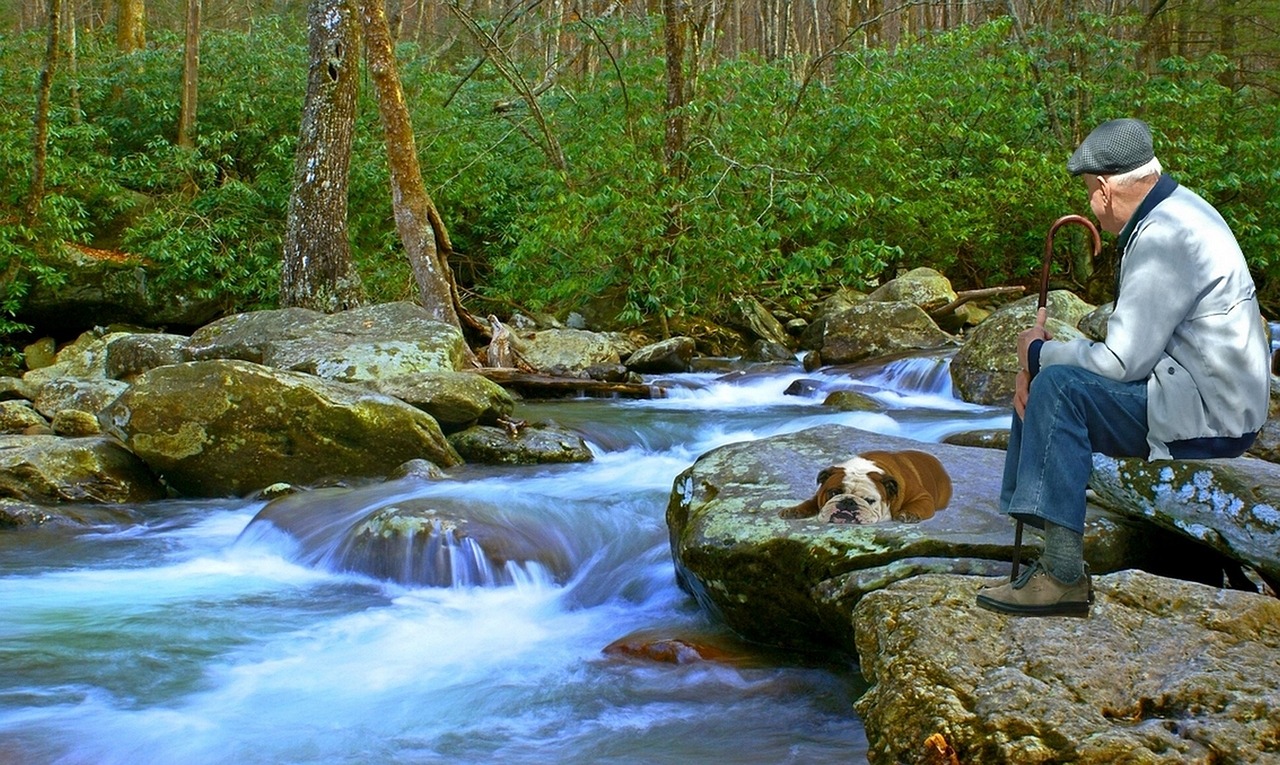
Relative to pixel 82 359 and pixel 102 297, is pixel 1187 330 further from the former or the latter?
pixel 102 297

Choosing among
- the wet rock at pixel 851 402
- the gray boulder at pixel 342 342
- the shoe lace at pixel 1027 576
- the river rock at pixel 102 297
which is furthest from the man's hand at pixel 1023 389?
the river rock at pixel 102 297

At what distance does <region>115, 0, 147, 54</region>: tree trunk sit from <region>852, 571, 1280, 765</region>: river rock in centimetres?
2162

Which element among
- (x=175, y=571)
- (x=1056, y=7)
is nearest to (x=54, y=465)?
(x=175, y=571)

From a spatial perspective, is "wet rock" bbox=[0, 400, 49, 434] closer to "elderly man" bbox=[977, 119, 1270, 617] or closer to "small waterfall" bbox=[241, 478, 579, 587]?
"small waterfall" bbox=[241, 478, 579, 587]

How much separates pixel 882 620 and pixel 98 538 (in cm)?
587

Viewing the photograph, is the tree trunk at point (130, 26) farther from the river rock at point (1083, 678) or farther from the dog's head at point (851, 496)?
the river rock at point (1083, 678)

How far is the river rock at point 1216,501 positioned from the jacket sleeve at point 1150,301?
4.79 ft

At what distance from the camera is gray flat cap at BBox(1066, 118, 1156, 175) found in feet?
10.8

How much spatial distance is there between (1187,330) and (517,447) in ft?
22.3

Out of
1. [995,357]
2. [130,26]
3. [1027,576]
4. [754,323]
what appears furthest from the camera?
[130,26]

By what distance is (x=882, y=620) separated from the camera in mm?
3734

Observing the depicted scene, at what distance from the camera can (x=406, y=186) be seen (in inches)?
525

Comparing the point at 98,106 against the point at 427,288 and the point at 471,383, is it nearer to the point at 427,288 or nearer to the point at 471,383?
the point at 427,288

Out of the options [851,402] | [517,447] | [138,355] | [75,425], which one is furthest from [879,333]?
[75,425]
